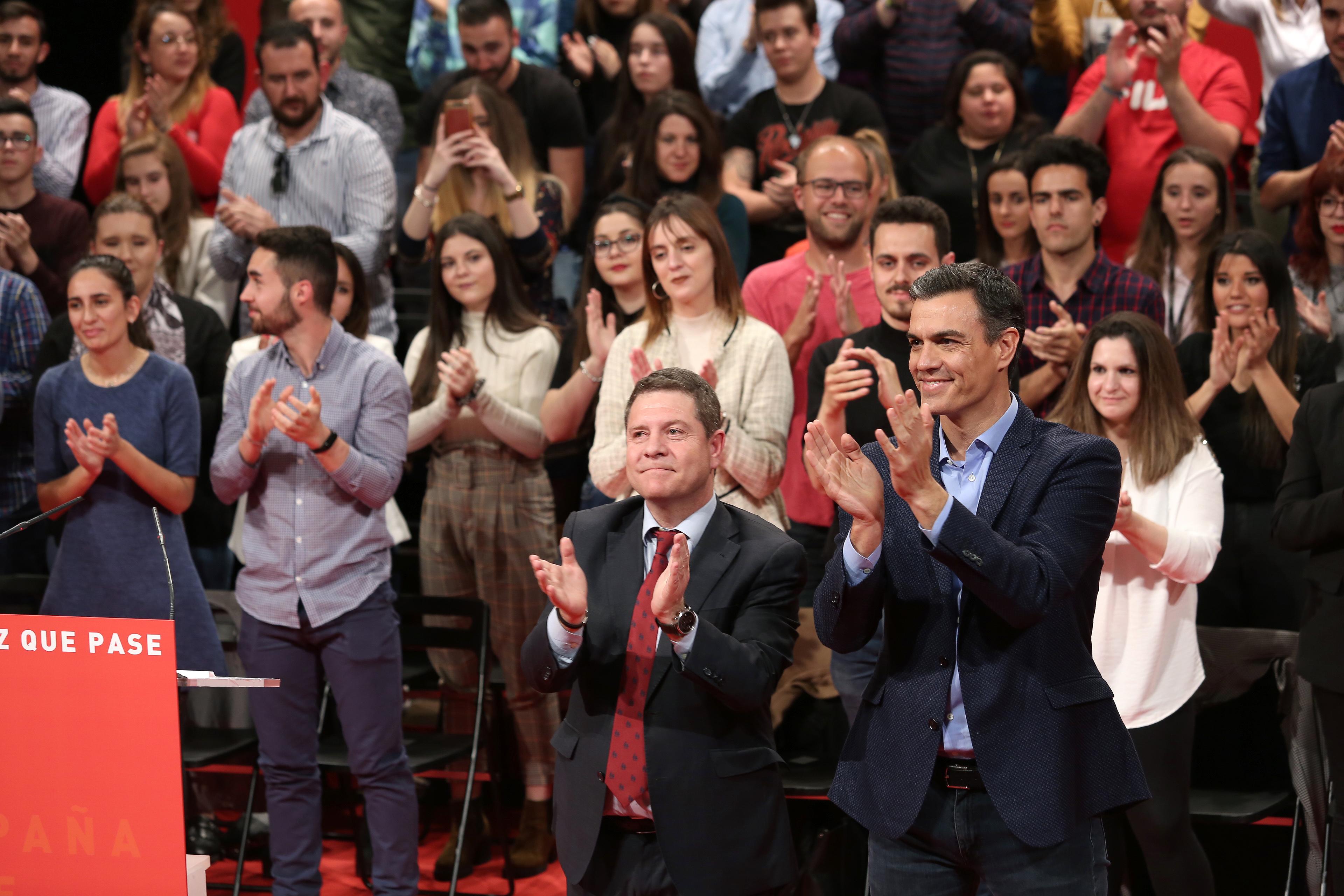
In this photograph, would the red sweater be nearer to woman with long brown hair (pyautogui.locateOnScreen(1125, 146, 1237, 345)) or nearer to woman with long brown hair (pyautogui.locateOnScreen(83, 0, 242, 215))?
woman with long brown hair (pyautogui.locateOnScreen(83, 0, 242, 215))

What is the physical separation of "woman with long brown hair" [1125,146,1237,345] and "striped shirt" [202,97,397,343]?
2.85m

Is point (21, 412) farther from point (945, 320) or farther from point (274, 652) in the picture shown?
point (945, 320)

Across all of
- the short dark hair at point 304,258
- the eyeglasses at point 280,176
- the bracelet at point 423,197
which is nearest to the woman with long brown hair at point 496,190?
the bracelet at point 423,197

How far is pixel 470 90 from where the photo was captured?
5.48 metres

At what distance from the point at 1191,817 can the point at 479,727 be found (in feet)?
6.94

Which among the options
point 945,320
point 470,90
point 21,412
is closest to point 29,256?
point 21,412

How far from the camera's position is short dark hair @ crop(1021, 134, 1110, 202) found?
15.2 ft

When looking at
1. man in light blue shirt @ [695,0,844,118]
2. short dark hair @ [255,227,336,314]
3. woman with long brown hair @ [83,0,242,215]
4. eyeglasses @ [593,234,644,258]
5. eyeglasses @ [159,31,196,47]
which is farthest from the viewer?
man in light blue shirt @ [695,0,844,118]

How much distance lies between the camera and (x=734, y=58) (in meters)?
6.34

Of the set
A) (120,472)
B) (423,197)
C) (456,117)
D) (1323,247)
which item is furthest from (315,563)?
(1323,247)

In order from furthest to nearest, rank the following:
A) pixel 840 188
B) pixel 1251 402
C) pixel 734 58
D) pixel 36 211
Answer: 1. pixel 734 58
2. pixel 36 211
3. pixel 840 188
4. pixel 1251 402

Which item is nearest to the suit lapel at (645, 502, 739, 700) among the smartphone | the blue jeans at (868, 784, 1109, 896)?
the blue jeans at (868, 784, 1109, 896)

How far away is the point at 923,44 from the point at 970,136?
74 cm

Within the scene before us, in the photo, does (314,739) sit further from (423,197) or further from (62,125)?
(62,125)
